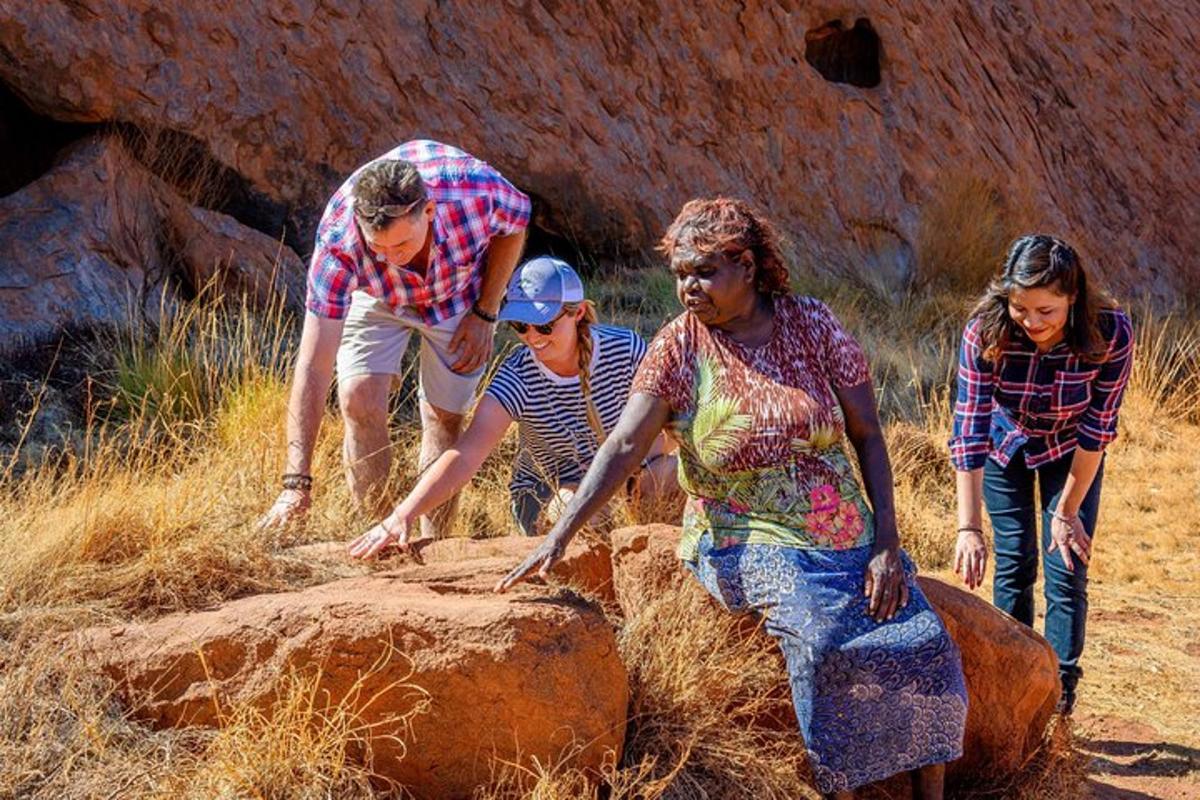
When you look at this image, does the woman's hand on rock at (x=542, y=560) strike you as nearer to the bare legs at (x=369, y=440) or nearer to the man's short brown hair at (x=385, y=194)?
the man's short brown hair at (x=385, y=194)

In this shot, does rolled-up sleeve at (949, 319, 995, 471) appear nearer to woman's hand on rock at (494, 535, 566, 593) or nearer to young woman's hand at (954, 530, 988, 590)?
young woman's hand at (954, 530, 988, 590)

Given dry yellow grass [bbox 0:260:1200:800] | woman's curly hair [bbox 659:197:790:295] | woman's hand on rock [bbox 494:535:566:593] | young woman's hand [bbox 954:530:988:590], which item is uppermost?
woman's curly hair [bbox 659:197:790:295]

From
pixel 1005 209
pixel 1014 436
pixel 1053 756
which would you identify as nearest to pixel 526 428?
pixel 1014 436

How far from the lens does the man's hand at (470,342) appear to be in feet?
17.5

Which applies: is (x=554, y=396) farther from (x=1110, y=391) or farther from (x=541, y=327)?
(x=1110, y=391)

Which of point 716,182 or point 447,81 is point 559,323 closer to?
point 447,81

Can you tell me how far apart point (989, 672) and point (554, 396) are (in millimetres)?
1645

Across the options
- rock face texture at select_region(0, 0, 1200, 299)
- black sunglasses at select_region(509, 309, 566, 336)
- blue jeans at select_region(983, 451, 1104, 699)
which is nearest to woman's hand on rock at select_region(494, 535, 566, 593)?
black sunglasses at select_region(509, 309, 566, 336)

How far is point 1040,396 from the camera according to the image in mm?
4590

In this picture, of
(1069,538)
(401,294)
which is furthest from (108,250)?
(1069,538)

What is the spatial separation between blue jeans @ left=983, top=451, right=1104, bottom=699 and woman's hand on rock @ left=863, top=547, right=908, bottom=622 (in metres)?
1.03

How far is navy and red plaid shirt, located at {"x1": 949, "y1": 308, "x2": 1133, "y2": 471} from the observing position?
4.53 metres

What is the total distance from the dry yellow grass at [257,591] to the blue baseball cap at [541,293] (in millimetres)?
888

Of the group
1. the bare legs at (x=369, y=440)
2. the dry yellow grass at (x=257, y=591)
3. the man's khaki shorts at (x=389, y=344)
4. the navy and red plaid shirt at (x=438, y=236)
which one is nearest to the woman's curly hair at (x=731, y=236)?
the dry yellow grass at (x=257, y=591)
